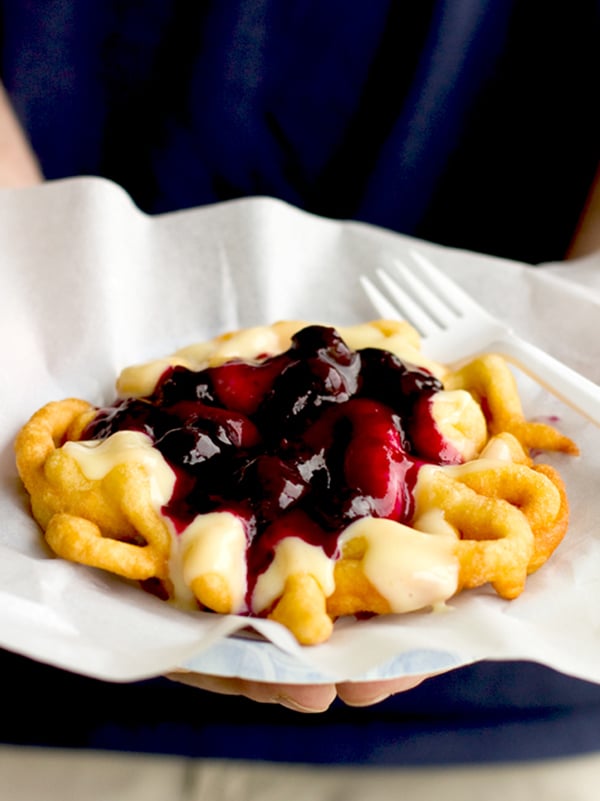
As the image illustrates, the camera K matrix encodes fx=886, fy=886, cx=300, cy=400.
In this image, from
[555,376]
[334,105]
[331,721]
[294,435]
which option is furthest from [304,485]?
[334,105]

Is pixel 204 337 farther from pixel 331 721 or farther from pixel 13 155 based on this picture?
pixel 331 721

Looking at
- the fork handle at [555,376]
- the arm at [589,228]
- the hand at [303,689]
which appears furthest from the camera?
the arm at [589,228]

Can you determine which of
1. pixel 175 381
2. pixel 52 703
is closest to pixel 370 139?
pixel 175 381

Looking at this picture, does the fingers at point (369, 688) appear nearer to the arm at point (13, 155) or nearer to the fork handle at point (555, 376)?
the fork handle at point (555, 376)

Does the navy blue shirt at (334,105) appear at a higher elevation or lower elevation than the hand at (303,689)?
higher

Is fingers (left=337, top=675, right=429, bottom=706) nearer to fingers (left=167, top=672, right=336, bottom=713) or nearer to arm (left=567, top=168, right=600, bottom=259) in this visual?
fingers (left=167, top=672, right=336, bottom=713)

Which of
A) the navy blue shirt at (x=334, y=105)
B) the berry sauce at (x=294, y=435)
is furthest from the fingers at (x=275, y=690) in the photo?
the navy blue shirt at (x=334, y=105)

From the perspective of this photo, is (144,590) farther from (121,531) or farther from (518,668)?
(518,668)

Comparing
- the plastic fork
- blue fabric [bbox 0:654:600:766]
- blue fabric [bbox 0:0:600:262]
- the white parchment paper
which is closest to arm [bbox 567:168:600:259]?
blue fabric [bbox 0:0:600:262]
